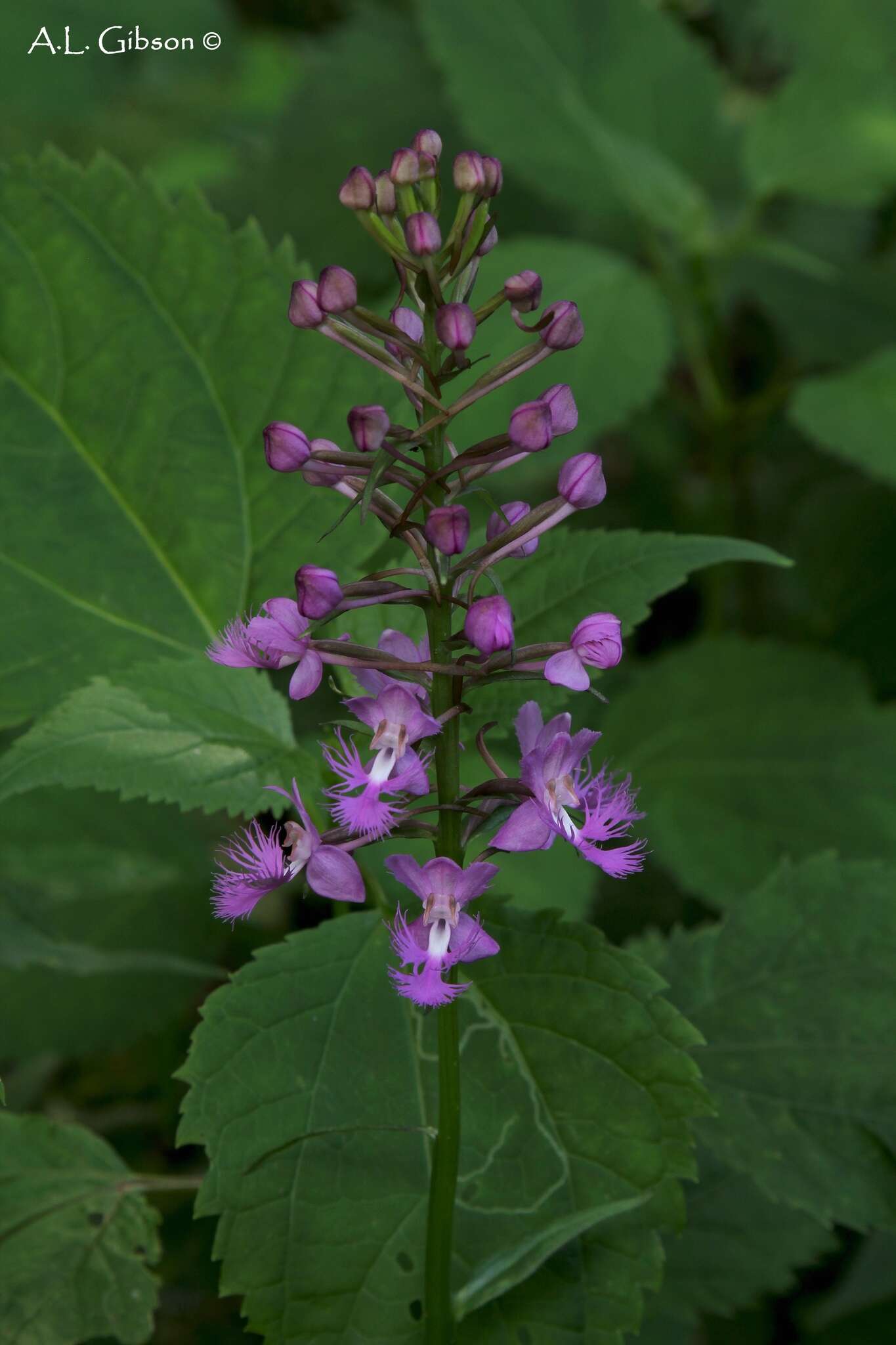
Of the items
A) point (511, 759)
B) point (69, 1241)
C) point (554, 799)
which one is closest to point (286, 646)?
point (554, 799)

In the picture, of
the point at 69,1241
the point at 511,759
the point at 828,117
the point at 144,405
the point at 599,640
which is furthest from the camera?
the point at 828,117

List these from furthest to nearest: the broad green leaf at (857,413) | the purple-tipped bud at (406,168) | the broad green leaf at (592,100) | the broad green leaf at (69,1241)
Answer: the broad green leaf at (592,100) → the broad green leaf at (857,413) → the broad green leaf at (69,1241) → the purple-tipped bud at (406,168)

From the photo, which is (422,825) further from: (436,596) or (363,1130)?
(363,1130)

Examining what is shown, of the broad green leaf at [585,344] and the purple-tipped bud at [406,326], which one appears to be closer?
the purple-tipped bud at [406,326]

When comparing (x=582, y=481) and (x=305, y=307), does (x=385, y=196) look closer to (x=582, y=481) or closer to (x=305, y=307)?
(x=305, y=307)

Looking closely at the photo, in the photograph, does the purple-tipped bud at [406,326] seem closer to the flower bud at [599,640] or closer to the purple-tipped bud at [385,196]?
the purple-tipped bud at [385,196]

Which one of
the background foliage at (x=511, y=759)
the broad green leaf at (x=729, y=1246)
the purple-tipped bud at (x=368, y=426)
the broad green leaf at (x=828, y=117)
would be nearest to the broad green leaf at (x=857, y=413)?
the background foliage at (x=511, y=759)
